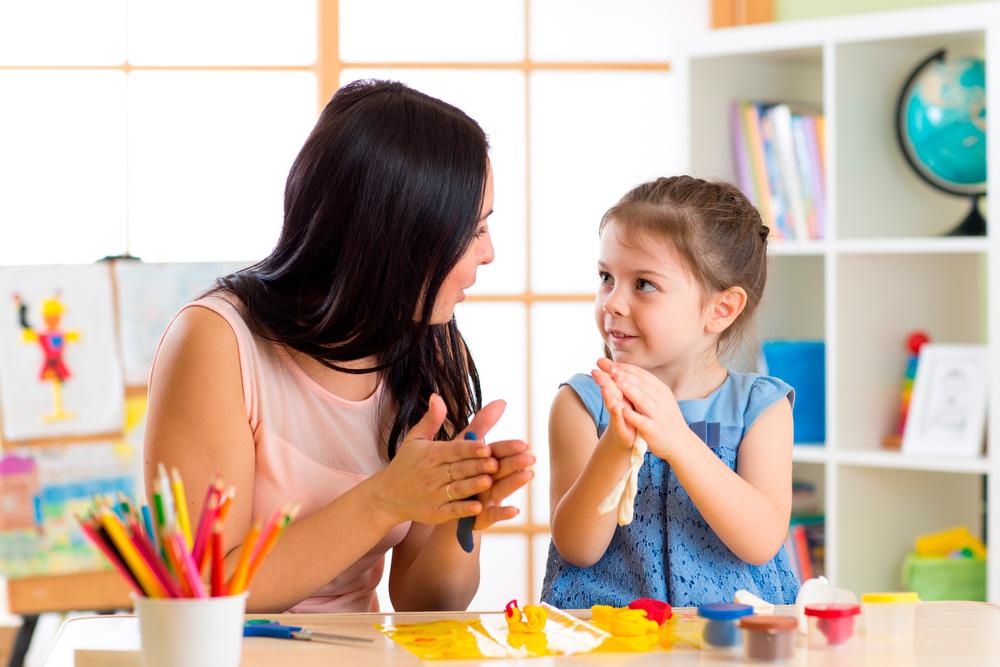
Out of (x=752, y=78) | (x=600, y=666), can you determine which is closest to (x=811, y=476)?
(x=752, y=78)

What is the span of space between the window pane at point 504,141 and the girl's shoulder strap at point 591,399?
1662mm

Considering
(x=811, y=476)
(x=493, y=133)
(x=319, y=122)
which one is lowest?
(x=811, y=476)

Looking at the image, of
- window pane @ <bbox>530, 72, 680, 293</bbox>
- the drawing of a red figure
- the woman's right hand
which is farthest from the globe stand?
the drawing of a red figure

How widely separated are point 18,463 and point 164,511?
2.11 m

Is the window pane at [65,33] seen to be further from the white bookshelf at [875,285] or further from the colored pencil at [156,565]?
the colored pencil at [156,565]

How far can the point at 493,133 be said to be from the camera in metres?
3.28

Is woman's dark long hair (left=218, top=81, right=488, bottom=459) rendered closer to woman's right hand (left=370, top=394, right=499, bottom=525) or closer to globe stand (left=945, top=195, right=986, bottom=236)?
woman's right hand (left=370, top=394, right=499, bottom=525)

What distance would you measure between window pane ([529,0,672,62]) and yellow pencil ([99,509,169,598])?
250 cm

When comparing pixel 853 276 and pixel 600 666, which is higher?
pixel 853 276

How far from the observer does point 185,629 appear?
940 mm

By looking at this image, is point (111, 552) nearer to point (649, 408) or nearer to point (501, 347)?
point (649, 408)

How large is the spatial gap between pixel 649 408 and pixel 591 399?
256 mm

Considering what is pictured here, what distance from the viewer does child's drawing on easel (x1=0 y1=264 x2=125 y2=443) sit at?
2.86 metres

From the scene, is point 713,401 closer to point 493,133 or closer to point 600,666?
point 600,666
